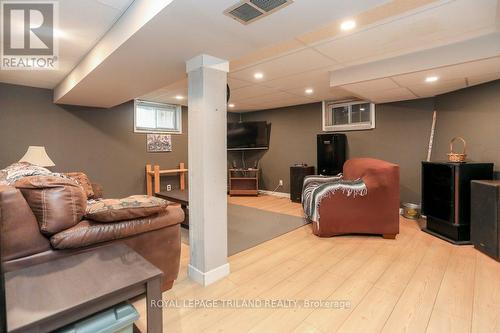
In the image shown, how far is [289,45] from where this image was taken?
249 centimetres

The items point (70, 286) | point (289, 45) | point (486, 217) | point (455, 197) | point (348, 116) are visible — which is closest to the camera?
point (70, 286)

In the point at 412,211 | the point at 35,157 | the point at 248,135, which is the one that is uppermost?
the point at 248,135

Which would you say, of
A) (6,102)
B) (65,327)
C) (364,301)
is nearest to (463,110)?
(364,301)

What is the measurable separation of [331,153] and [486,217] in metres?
2.63

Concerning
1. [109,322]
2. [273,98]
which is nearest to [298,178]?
[273,98]

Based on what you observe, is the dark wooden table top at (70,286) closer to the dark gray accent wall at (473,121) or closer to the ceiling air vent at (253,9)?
the ceiling air vent at (253,9)

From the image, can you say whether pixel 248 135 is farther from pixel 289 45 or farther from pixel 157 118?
pixel 289 45

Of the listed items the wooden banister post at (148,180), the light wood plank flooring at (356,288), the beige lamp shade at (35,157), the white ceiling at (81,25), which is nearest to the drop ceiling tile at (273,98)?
the wooden banister post at (148,180)

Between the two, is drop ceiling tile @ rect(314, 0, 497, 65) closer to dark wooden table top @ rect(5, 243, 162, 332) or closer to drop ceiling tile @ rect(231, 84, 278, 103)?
drop ceiling tile @ rect(231, 84, 278, 103)

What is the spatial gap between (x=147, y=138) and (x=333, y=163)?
12.9ft

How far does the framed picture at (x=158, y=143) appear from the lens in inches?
206

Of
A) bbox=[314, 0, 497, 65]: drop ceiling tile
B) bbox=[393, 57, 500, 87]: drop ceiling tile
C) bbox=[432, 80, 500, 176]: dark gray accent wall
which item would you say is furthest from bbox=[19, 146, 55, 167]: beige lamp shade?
bbox=[432, 80, 500, 176]: dark gray accent wall

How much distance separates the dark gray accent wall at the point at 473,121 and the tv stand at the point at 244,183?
149 inches

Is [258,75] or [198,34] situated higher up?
[258,75]
